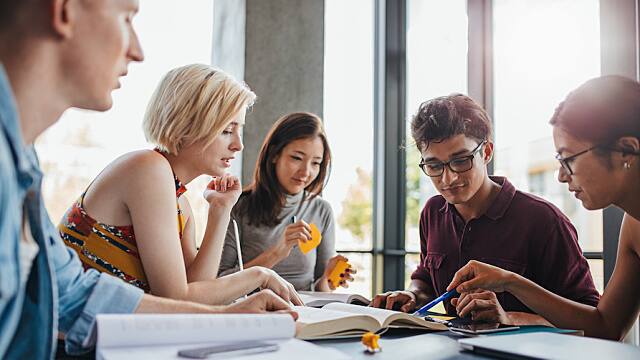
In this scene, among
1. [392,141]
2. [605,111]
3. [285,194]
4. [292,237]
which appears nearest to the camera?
[605,111]

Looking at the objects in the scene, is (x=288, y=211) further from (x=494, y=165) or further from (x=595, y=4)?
(x=595, y=4)

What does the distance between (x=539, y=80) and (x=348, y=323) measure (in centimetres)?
242

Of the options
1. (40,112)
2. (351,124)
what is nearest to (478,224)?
(40,112)

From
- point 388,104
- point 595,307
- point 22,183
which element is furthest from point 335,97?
point 22,183

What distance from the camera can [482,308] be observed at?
1529mm

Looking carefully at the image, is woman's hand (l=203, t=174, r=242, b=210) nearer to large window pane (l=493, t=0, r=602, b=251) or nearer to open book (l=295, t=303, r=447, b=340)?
open book (l=295, t=303, r=447, b=340)

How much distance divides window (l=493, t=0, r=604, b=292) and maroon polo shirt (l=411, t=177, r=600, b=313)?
93 cm

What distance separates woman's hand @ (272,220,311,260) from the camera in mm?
2465

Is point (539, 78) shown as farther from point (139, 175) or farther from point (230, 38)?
point (139, 175)

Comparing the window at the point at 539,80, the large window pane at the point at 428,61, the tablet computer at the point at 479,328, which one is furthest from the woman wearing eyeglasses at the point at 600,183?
the large window pane at the point at 428,61

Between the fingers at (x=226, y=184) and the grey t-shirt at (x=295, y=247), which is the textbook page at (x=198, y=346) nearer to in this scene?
the fingers at (x=226, y=184)

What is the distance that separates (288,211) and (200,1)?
1785 mm

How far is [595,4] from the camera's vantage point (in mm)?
2855

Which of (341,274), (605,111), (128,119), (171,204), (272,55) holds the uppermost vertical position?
(272,55)
